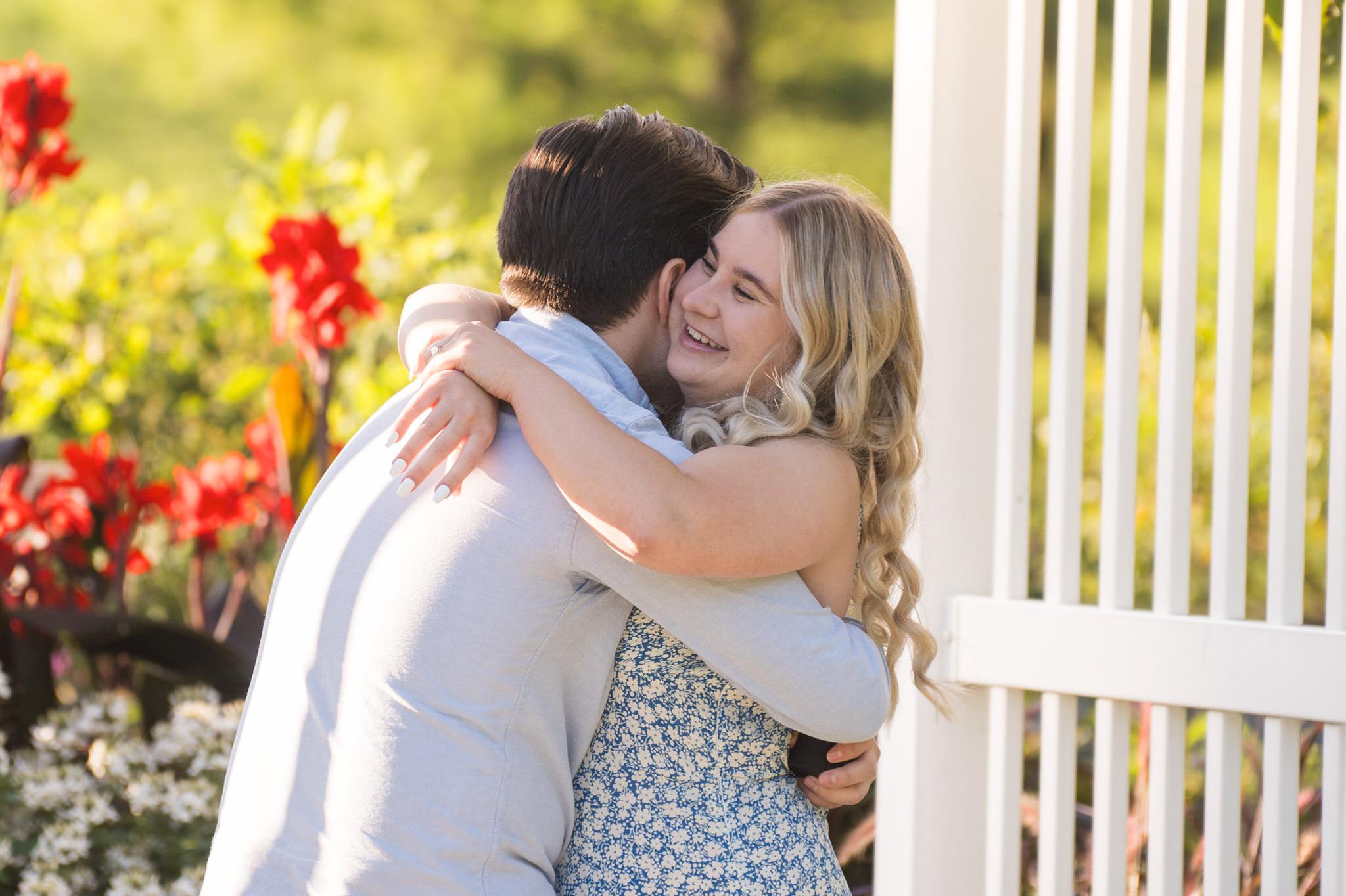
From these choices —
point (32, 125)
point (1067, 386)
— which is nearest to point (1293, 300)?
point (1067, 386)

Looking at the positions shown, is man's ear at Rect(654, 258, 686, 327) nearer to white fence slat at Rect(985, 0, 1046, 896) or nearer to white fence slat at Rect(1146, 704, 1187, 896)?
white fence slat at Rect(985, 0, 1046, 896)

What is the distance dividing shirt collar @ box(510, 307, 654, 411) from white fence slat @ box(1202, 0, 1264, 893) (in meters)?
1.10

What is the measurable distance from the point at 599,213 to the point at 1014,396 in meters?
1.10

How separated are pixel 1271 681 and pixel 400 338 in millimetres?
1398

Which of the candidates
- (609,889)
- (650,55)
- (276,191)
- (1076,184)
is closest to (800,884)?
(609,889)

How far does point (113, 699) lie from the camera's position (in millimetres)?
2902

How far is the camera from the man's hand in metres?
1.42

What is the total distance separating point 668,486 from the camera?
3.84ft

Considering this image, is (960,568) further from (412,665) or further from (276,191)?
(276,191)

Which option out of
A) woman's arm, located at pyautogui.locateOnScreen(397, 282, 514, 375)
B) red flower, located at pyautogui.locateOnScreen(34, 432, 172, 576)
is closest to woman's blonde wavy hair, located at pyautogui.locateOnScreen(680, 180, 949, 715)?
woman's arm, located at pyautogui.locateOnScreen(397, 282, 514, 375)

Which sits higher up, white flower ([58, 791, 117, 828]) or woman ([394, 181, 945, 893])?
woman ([394, 181, 945, 893])

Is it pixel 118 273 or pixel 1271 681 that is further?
pixel 118 273

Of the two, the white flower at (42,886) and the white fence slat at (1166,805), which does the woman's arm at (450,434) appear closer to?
the white fence slat at (1166,805)

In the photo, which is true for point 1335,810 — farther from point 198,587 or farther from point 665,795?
point 198,587
